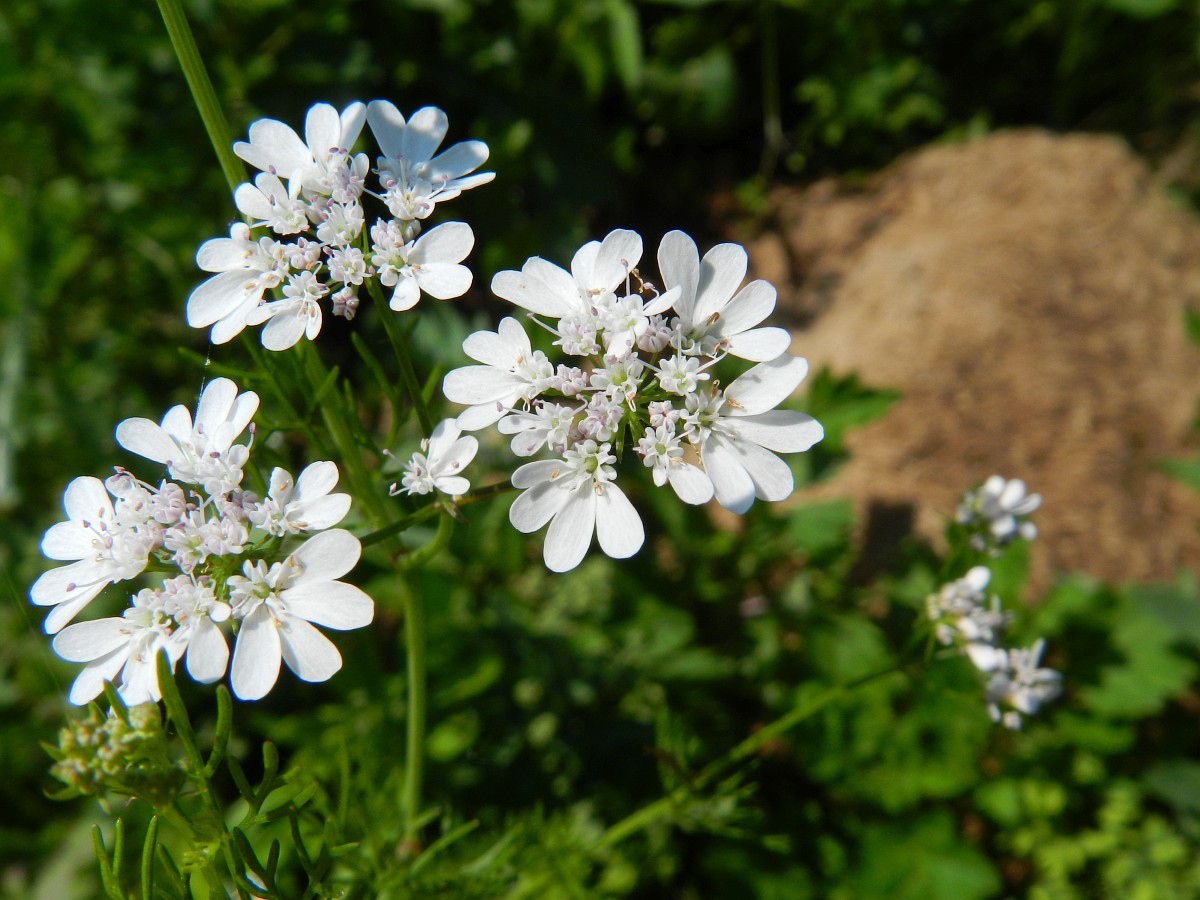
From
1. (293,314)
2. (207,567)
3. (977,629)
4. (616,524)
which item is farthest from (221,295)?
(977,629)

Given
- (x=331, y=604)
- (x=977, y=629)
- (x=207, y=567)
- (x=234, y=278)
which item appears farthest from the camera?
(x=977, y=629)

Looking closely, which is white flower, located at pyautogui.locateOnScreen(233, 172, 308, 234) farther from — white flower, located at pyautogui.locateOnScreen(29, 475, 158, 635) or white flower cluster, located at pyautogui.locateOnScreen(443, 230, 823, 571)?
white flower, located at pyautogui.locateOnScreen(29, 475, 158, 635)

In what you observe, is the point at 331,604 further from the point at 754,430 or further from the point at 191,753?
the point at 754,430

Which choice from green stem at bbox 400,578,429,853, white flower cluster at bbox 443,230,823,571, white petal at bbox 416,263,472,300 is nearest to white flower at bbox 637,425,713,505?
white flower cluster at bbox 443,230,823,571

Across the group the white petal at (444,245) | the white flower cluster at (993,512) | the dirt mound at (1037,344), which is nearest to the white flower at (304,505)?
the white petal at (444,245)

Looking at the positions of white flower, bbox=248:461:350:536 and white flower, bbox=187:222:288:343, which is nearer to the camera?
white flower, bbox=248:461:350:536

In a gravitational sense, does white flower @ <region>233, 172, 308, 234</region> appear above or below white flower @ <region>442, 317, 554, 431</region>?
above

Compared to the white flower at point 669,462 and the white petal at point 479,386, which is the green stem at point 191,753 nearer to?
the white petal at point 479,386
